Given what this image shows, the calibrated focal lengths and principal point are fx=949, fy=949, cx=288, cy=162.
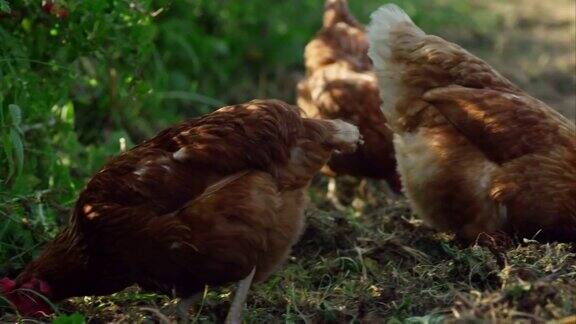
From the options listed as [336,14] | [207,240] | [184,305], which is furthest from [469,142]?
[336,14]

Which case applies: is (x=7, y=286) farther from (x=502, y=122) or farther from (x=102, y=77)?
(x=502, y=122)

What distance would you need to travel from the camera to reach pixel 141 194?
429 cm

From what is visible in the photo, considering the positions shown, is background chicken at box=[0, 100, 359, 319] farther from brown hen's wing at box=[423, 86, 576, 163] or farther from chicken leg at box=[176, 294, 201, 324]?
brown hen's wing at box=[423, 86, 576, 163]

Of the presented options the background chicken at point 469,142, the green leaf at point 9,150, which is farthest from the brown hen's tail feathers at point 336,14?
the green leaf at point 9,150

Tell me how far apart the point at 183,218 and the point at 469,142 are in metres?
1.74

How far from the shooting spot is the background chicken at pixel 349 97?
6777mm

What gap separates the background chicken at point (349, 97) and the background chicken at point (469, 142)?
2.81 ft

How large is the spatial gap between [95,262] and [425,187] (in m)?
1.93

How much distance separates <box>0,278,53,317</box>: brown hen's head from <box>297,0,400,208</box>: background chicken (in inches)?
117

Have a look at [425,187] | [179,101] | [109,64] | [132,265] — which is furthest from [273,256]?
[179,101]

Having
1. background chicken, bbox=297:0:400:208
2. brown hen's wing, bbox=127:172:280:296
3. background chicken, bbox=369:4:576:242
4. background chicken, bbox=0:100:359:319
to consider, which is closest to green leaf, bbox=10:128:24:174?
background chicken, bbox=0:100:359:319

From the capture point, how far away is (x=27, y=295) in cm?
429

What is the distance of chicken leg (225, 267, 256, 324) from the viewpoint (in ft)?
14.4

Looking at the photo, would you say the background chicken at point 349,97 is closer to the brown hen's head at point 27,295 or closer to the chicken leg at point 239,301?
the chicken leg at point 239,301
